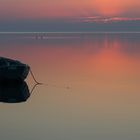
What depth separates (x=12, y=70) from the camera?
57.5ft

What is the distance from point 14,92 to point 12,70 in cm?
165

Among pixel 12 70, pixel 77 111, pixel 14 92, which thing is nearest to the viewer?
pixel 77 111

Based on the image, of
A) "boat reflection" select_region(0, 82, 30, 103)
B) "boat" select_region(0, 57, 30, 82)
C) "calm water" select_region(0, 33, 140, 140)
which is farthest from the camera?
"boat" select_region(0, 57, 30, 82)

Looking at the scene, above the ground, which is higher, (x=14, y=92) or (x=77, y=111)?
(x=77, y=111)

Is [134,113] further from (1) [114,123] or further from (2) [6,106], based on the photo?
Result: (2) [6,106]

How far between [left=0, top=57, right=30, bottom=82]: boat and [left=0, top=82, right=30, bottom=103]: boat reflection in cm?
25

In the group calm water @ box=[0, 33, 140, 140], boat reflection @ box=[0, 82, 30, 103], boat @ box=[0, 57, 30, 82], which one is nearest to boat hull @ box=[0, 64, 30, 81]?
boat @ box=[0, 57, 30, 82]

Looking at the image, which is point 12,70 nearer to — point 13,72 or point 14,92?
point 13,72

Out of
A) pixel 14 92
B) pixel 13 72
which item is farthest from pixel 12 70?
pixel 14 92

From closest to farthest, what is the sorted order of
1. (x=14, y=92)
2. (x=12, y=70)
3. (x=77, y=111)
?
(x=77, y=111)
(x=14, y=92)
(x=12, y=70)

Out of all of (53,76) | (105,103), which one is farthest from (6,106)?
(53,76)

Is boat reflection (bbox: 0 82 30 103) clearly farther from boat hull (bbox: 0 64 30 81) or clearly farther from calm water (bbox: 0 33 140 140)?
calm water (bbox: 0 33 140 140)

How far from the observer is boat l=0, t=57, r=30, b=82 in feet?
57.4

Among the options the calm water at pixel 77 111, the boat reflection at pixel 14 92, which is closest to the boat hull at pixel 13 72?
the boat reflection at pixel 14 92
